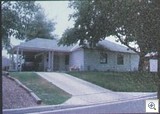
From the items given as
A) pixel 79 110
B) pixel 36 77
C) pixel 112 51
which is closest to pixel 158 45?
pixel 79 110

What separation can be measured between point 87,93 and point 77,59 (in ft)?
50.9

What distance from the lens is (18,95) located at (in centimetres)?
1523

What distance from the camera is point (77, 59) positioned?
33.2 m

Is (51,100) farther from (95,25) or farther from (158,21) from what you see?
(95,25)

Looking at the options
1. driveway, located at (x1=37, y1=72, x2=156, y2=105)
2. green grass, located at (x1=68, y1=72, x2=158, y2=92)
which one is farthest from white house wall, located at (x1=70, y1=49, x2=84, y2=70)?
driveway, located at (x1=37, y1=72, x2=156, y2=105)

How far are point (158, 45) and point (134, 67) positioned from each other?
3192cm

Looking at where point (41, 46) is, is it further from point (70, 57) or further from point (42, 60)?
point (70, 57)

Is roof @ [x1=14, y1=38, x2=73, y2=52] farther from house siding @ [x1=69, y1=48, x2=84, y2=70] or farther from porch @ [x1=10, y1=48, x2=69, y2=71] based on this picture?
house siding @ [x1=69, y1=48, x2=84, y2=70]

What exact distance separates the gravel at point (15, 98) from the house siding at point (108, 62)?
15464 mm

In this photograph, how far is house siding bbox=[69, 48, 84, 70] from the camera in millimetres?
32406

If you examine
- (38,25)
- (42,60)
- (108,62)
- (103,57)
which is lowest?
(108,62)

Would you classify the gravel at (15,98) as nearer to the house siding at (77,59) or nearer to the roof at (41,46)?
the roof at (41,46)

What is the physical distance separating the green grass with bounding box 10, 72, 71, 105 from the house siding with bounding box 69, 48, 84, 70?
1081 cm

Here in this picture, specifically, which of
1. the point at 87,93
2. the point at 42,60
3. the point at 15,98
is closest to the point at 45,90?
the point at 87,93
